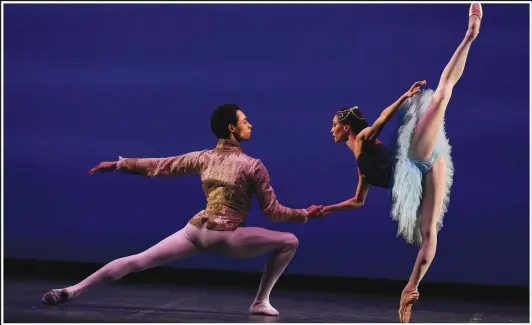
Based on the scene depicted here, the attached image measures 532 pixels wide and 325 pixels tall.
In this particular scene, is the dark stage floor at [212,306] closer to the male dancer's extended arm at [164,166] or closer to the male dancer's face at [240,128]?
the male dancer's extended arm at [164,166]

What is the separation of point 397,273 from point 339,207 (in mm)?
1203

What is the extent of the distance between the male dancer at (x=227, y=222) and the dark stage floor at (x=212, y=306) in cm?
21

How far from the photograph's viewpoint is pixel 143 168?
484 cm

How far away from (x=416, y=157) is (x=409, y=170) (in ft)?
0.25

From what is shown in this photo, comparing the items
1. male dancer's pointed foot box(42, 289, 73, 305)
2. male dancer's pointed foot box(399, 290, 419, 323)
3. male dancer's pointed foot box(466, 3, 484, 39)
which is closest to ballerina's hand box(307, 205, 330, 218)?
male dancer's pointed foot box(399, 290, 419, 323)

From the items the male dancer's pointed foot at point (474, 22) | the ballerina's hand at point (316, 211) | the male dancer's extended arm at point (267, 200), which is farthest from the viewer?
the ballerina's hand at point (316, 211)

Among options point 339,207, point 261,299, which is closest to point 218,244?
point 261,299

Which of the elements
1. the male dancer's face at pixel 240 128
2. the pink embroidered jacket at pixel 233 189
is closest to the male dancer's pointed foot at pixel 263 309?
the pink embroidered jacket at pixel 233 189

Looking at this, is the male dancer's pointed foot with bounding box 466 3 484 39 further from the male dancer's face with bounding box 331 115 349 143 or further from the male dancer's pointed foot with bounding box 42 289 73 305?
the male dancer's pointed foot with bounding box 42 289 73 305

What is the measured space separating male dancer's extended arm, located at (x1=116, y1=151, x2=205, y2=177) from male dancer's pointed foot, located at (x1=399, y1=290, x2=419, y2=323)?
1238 mm

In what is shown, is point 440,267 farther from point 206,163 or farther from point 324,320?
point 206,163

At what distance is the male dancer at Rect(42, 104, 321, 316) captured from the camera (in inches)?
183

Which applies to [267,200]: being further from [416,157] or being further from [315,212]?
[416,157]

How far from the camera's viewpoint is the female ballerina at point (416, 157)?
4.59 m
